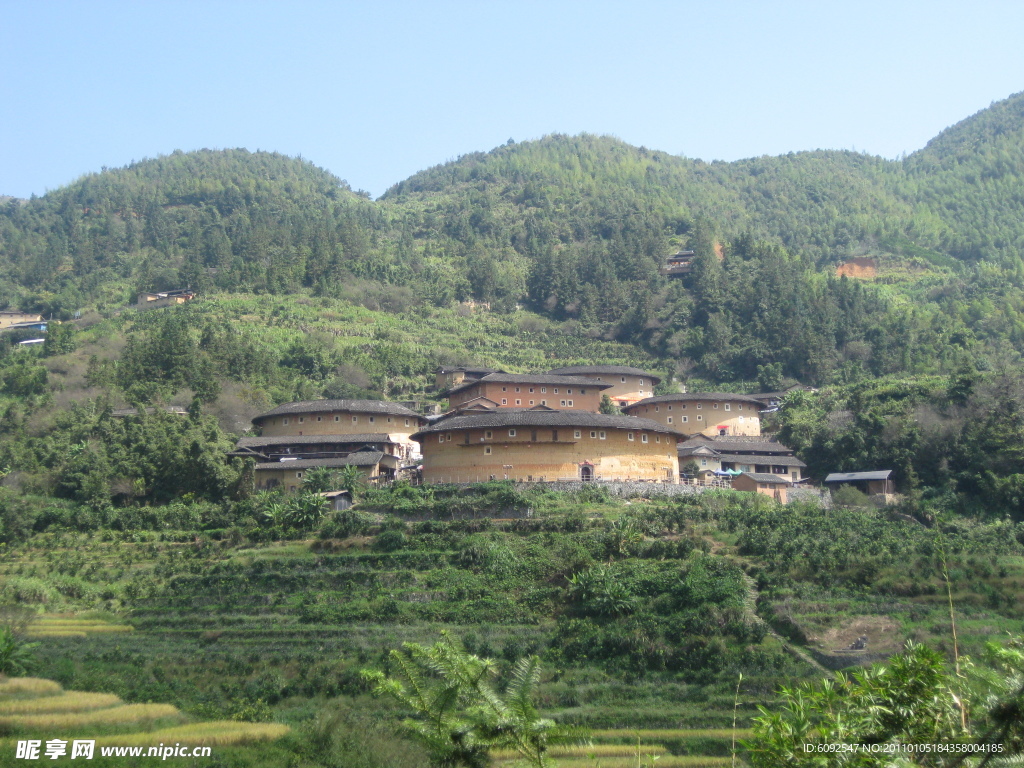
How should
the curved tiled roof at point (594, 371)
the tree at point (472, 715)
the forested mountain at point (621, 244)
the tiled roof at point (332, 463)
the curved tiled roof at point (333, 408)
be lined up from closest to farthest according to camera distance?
the tree at point (472, 715) < the tiled roof at point (332, 463) < the curved tiled roof at point (333, 408) < the curved tiled roof at point (594, 371) < the forested mountain at point (621, 244)

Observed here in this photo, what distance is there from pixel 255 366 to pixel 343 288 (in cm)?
2283

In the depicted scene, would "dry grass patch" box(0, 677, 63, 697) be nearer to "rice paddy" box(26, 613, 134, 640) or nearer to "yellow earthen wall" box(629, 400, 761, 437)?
"rice paddy" box(26, 613, 134, 640)

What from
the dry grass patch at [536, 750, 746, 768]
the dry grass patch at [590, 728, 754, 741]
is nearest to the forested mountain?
the dry grass patch at [590, 728, 754, 741]

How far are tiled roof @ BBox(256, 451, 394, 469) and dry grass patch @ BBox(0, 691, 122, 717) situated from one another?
66.3 feet

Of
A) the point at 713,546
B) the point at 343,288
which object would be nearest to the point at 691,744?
the point at 713,546

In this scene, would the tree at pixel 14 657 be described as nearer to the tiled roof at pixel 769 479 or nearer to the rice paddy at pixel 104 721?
the rice paddy at pixel 104 721

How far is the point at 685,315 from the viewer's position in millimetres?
75438

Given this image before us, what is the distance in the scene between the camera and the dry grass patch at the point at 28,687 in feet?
70.2

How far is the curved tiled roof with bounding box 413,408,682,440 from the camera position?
39.6 meters

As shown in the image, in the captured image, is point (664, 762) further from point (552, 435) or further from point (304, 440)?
point (304, 440)

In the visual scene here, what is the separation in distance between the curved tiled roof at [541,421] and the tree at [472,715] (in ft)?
102

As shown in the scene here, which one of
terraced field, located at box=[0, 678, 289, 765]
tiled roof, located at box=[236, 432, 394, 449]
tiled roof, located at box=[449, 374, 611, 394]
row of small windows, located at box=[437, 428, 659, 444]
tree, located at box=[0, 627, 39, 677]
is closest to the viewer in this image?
terraced field, located at box=[0, 678, 289, 765]

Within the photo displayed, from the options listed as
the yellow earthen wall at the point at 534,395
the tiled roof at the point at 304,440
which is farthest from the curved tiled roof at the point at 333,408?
the yellow earthen wall at the point at 534,395

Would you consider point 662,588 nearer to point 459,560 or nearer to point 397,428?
point 459,560
